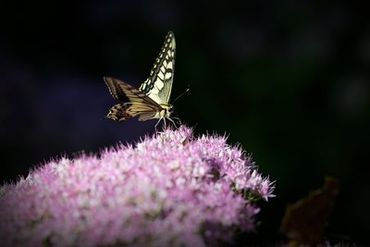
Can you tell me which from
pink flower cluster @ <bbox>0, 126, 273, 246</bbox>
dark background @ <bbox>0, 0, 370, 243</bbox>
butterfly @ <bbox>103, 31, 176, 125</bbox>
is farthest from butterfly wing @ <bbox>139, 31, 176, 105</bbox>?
dark background @ <bbox>0, 0, 370, 243</bbox>

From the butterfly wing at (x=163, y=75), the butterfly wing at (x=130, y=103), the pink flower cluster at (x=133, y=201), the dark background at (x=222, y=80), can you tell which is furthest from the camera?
the dark background at (x=222, y=80)

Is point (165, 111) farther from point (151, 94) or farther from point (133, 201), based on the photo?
point (133, 201)

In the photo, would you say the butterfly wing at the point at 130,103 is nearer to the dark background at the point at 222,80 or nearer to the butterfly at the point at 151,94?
the butterfly at the point at 151,94

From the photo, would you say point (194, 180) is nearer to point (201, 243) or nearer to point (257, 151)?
point (201, 243)

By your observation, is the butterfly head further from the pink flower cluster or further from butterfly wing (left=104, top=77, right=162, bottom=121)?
the pink flower cluster

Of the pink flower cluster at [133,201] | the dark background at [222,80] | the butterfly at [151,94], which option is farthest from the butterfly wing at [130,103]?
the dark background at [222,80]

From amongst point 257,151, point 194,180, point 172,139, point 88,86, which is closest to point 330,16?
point 257,151
